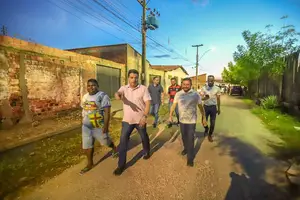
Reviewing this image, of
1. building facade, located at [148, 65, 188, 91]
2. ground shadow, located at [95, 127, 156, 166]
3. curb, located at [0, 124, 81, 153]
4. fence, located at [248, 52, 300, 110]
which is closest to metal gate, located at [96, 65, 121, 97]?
curb, located at [0, 124, 81, 153]

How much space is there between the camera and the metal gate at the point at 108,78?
39.0 ft

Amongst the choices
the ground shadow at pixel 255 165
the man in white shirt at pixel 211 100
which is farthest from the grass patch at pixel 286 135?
the man in white shirt at pixel 211 100

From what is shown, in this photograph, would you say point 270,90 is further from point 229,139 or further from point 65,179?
point 65,179

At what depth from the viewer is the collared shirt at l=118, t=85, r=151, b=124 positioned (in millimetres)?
3264

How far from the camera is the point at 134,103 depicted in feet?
10.7

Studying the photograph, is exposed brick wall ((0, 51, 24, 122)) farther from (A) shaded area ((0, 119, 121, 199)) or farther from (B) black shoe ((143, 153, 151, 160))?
(B) black shoe ((143, 153, 151, 160))

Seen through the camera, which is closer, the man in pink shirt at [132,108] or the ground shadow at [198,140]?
the man in pink shirt at [132,108]

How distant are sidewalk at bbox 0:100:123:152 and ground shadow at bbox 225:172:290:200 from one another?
5.14m

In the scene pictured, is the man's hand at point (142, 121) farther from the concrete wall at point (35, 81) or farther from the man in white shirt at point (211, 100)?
the concrete wall at point (35, 81)

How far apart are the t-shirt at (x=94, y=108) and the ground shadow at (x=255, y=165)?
2.55 m

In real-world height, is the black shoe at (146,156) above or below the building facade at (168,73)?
below

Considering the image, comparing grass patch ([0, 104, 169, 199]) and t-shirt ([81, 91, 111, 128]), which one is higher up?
t-shirt ([81, 91, 111, 128])

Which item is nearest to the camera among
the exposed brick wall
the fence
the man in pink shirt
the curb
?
the man in pink shirt

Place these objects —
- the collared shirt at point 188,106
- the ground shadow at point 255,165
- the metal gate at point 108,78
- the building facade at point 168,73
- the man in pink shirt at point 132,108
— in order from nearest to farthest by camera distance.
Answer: the ground shadow at point 255,165
the man in pink shirt at point 132,108
the collared shirt at point 188,106
the metal gate at point 108,78
the building facade at point 168,73
